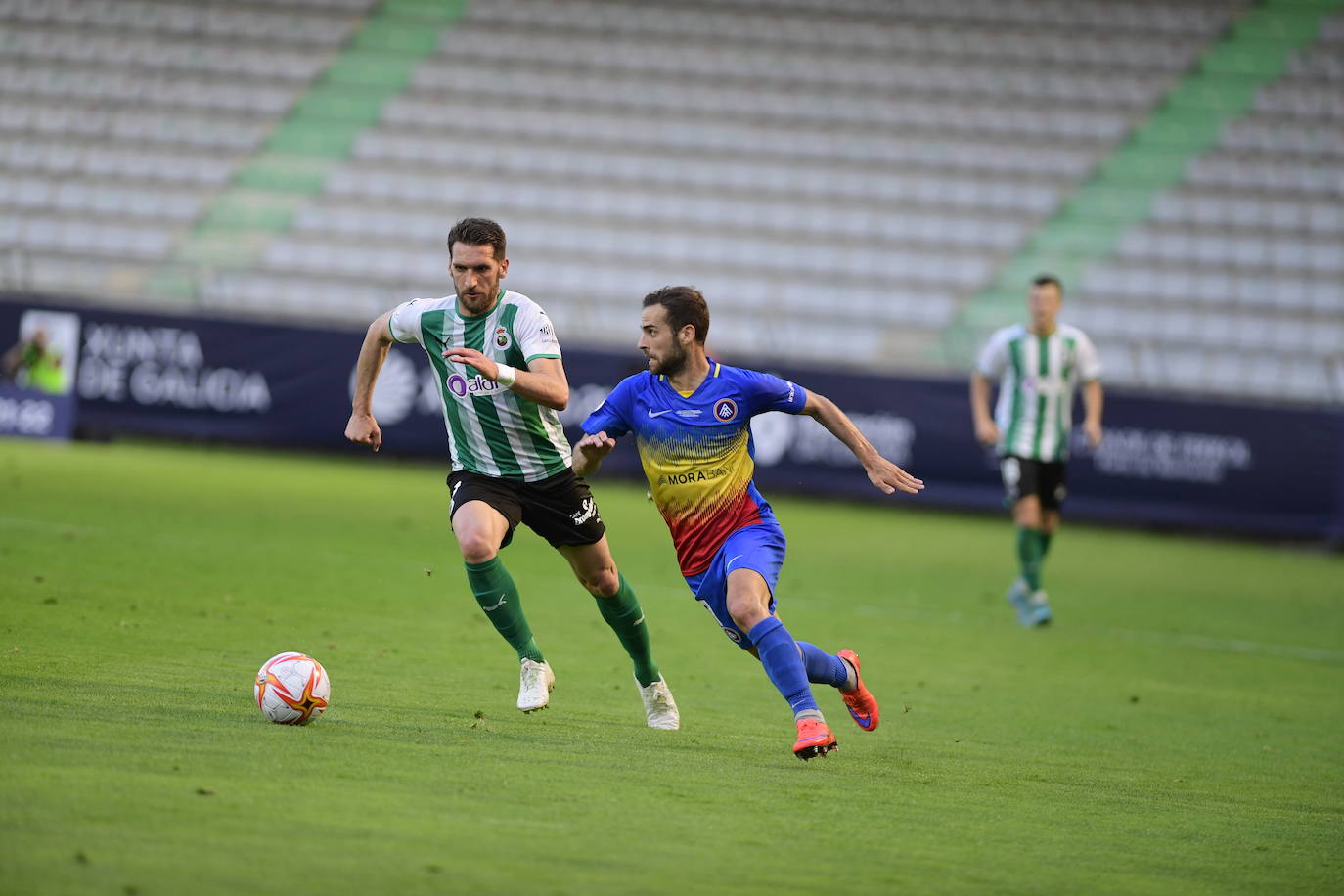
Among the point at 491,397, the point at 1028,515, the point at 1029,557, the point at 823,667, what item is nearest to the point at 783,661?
the point at 823,667

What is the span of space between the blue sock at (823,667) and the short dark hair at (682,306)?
4.23 ft

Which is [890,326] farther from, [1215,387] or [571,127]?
[571,127]

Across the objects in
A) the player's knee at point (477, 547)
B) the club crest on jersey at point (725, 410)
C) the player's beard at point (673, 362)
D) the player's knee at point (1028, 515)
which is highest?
the player's beard at point (673, 362)

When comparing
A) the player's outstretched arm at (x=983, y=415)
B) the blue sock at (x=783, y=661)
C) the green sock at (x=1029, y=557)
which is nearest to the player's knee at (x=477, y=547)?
the blue sock at (x=783, y=661)

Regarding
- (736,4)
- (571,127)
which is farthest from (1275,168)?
(571,127)

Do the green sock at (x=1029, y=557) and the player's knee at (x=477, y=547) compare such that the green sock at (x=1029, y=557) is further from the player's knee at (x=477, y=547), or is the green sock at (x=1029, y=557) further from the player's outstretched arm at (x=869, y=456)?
the player's knee at (x=477, y=547)

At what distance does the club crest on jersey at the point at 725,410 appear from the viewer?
6.34m

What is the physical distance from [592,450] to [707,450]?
57cm

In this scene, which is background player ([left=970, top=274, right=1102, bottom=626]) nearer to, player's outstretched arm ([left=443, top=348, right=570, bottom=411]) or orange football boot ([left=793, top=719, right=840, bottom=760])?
player's outstretched arm ([left=443, top=348, right=570, bottom=411])

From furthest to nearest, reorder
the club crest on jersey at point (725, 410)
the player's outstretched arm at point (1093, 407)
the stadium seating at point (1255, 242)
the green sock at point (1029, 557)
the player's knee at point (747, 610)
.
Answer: the stadium seating at point (1255, 242) < the player's outstretched arm at point (1093, 407) < the green sock at point (1029, 557) < the club crest on jersey at point (725, 410) < the player's knee at point (747, 610)

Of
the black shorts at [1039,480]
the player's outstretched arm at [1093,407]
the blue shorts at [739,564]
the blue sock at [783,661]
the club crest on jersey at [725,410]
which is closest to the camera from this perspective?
the blue sock at [783,661]

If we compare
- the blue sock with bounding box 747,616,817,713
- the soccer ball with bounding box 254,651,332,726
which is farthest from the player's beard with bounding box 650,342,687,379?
the soccer ball with bounding box 254,651,332,726

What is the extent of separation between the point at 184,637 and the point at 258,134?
61.0 ft

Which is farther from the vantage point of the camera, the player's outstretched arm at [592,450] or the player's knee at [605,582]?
the player's knee at [605,582]
